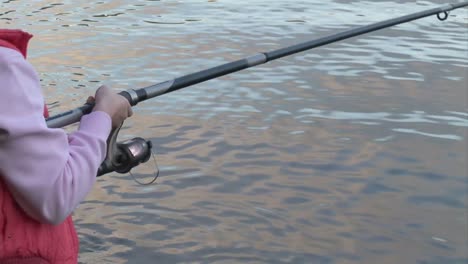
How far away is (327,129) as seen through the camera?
15.5 ft

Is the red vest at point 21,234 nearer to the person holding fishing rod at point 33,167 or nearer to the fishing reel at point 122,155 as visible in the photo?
the person holding fishing rod at point 33,167

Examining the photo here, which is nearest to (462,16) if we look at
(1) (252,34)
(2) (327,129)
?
(1) (252,34)

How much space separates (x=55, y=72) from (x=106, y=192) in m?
2.15

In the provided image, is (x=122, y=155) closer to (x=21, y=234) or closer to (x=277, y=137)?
(x=21, y=234)

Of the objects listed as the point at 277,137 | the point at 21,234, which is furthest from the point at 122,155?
the point at 277,137

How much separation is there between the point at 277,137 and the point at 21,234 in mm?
3208

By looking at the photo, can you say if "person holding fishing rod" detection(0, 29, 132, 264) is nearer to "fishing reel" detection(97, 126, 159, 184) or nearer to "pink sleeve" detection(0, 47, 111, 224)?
"pink sleeve" detection(0, 47, 111, 224)

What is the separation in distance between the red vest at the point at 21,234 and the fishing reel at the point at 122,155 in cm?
39

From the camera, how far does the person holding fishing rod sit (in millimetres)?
1343

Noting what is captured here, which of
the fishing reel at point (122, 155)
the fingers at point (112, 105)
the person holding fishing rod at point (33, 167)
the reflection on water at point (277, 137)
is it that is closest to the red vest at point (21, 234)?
the person holding fishing rod at point (33, 167)

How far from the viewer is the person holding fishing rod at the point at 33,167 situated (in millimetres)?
1343

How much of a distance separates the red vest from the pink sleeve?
3cm

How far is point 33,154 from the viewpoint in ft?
4.46

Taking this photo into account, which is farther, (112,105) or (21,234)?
(112,105)
